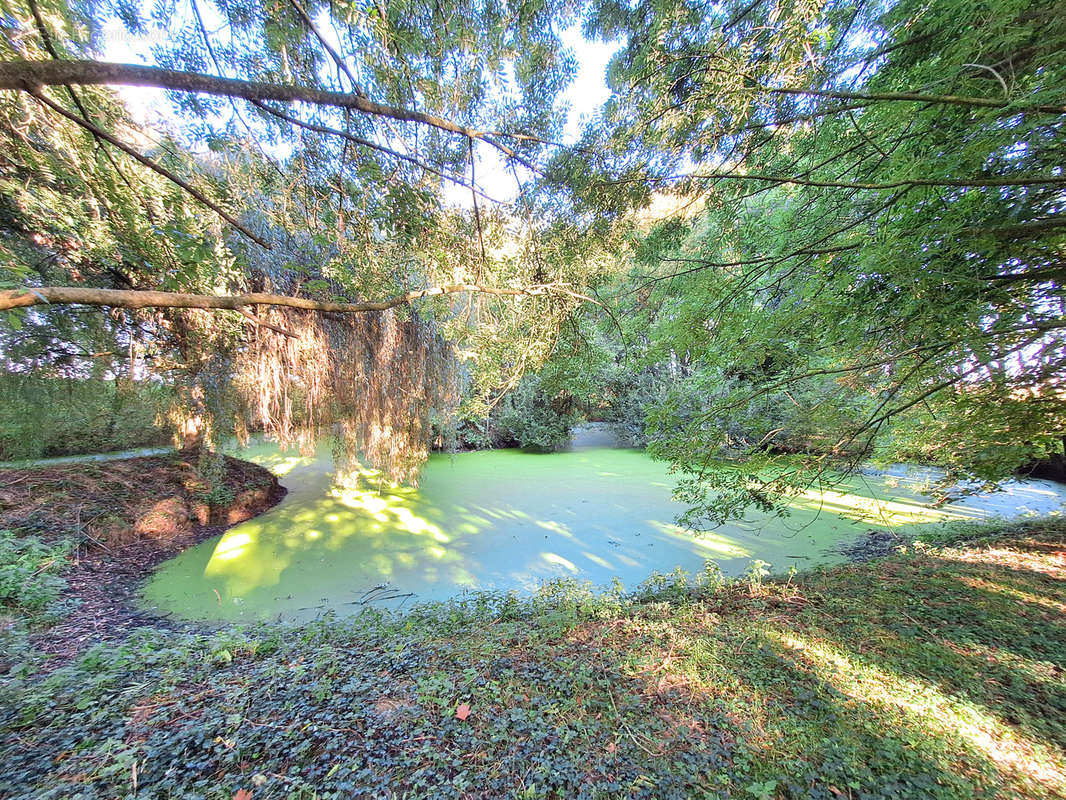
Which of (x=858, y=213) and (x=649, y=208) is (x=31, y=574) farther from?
(x=858, y=213)

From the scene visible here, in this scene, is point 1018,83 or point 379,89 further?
point 379,89

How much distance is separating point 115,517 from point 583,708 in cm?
529

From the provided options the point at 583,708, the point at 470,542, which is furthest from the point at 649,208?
the point at 470,542

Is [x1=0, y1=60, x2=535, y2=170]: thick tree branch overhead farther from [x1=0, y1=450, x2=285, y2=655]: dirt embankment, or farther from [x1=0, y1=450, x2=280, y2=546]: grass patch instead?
[x1=0, y1=450, x2=280, y2=546]: grass patch

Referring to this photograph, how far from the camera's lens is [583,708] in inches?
60.2

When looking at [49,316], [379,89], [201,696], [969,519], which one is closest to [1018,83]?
[379,89]


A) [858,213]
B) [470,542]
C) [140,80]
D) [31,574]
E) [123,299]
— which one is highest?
[858,213]

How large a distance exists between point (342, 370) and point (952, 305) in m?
4.56

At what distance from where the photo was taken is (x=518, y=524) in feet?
15.5

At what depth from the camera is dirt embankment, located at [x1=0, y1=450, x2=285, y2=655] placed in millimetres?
2742

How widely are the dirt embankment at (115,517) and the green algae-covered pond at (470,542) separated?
0.29m

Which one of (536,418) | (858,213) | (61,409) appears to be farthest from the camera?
(536,418)

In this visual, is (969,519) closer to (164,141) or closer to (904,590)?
(904,590)

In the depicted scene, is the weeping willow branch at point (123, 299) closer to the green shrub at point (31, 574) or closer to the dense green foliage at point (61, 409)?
the green shrub at point (31, 574)
